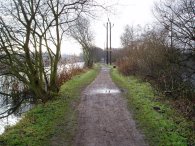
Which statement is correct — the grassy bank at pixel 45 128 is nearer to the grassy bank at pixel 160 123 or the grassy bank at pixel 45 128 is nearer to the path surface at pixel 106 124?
the path surface at pixel 106 124

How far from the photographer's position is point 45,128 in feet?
34.2

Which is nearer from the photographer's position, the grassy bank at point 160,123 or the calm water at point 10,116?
the grassy bank at point 160,123

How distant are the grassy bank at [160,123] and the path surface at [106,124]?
0.35 m

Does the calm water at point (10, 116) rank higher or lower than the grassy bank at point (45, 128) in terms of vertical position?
lower

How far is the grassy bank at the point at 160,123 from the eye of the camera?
8938mm

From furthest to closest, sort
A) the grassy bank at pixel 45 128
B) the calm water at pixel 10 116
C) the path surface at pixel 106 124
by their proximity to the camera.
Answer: the calm water at pixel 10 116
the grassy bank at pixel 45 128
the path surface at pixel 106 124

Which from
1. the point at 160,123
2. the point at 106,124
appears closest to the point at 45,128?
the point at 106,124

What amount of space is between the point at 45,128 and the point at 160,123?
3795 mm

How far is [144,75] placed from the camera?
2316cm

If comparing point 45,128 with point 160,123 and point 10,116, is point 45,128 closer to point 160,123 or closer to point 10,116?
point 160,123

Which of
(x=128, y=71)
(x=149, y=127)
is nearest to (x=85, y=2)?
(x=149, y=127)

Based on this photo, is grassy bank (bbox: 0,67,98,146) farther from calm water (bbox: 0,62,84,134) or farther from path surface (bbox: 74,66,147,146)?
calm water (bbox: 0,62,84,134)

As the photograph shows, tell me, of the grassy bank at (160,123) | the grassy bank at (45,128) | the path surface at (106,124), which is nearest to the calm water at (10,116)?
the grassy bank at (45,128)

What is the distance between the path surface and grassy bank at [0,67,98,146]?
39cm
